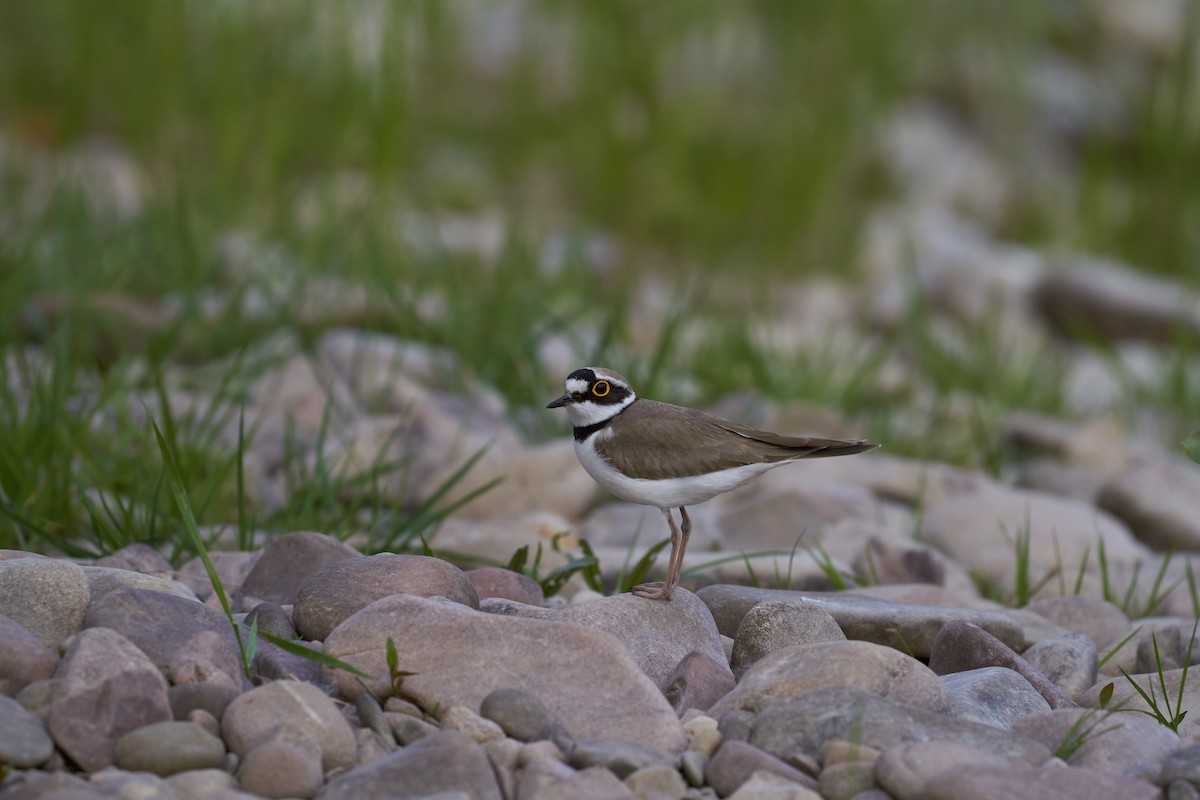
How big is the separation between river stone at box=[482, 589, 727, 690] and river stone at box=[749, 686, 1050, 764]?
0.97ft

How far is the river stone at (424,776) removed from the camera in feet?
6.47

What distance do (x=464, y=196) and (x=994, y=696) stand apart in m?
6.98

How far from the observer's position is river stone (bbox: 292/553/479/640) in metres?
2.52

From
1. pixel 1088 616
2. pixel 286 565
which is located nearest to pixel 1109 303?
pixel 1088 616

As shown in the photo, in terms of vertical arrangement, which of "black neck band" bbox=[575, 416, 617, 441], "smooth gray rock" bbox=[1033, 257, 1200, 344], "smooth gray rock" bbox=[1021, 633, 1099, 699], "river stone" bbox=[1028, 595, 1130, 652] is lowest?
"smooth gray rock" bbox=[1033, 257, 1200, 344]

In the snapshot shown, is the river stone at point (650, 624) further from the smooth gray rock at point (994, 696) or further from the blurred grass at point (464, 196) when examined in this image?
the blurred grass at point (464, 196)

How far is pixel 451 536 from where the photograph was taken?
3590mm

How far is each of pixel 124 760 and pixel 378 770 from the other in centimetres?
37

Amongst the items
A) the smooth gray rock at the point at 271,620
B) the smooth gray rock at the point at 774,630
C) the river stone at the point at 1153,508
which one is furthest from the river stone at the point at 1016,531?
the smooth gray rock at the point at 271,620

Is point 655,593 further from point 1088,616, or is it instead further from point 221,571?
point 1088,616

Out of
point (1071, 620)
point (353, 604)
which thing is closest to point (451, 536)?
point (353, 604)

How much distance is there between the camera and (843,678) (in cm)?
238

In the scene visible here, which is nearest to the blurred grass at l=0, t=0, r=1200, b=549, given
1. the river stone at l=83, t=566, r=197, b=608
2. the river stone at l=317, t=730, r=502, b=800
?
the river stone at l=83, t=566, r=197, b=608

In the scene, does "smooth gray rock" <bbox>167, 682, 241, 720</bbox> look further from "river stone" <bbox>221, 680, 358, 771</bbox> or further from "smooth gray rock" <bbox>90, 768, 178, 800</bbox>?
"smooth gray rock" <bbox>90, 768, 178, 800</bbox>
